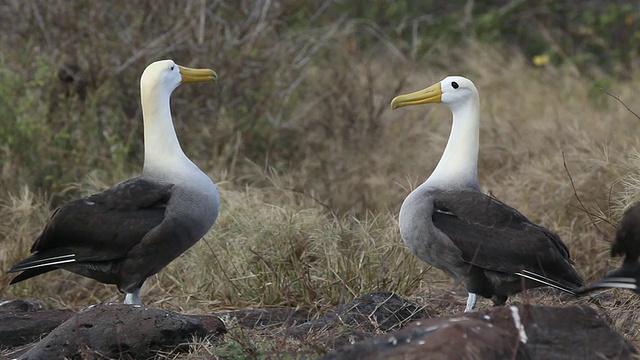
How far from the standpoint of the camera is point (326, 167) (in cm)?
840

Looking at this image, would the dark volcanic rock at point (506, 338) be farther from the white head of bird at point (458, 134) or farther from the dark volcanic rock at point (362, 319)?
the white head of bird at point (458, 134)

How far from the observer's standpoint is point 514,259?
191 inches

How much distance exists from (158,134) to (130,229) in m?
0.62

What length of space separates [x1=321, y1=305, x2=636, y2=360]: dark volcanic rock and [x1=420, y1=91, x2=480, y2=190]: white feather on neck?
5.61 feet

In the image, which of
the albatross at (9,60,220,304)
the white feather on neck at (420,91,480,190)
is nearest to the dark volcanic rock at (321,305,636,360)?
the white feather on neck at (420,91,480,190)

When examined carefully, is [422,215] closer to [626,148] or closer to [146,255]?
[146,255]

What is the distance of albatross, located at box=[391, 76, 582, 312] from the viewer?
4.84 m

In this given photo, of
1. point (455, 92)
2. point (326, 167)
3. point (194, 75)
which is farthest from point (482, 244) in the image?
point (326, 167)

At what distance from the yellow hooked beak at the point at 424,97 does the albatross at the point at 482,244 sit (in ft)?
2.01

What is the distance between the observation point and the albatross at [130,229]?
523 centimetres

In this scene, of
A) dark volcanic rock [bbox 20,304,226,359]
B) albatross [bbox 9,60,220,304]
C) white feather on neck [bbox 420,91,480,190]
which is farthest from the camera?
white feather on neck [bbox 420,91,480,190]

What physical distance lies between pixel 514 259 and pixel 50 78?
423 cm

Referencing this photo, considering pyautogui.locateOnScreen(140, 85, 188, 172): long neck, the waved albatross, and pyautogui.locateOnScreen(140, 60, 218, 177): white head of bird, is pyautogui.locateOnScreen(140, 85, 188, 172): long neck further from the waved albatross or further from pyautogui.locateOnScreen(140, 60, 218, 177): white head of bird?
the waved albatross

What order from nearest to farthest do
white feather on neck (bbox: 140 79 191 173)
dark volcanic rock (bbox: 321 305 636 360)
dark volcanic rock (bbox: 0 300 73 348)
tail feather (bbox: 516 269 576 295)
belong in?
dark volcanic rock (bbox: 321 305 636 360) → tail feather (bbox: 516 269 576 295) → dark volcanic rock (bbox: 0 300 73 348) → white feather on neck (bbox: 140 79 191 173)
